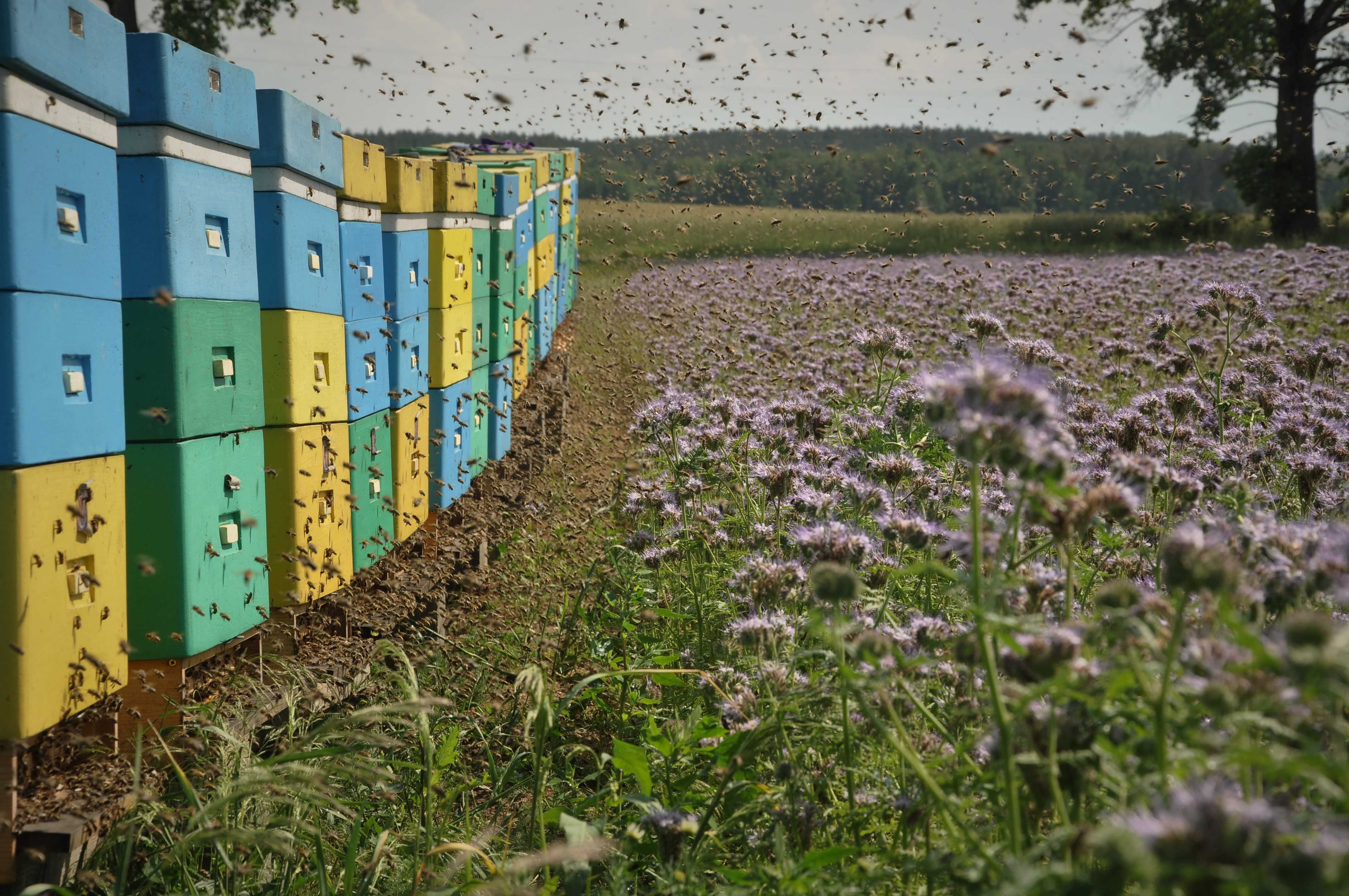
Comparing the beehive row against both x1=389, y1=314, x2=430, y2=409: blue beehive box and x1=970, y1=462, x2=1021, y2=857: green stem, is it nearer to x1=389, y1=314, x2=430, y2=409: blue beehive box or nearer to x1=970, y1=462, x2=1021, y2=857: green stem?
x1=389, y1=314, x2=430, y2=409: blue beehive box

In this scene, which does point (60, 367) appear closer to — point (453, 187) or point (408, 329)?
point (408, 329)

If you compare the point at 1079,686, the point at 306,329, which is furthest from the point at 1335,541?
the point at 306,329

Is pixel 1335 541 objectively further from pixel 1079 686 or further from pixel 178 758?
pixel 178 758

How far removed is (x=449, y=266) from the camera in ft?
21.1

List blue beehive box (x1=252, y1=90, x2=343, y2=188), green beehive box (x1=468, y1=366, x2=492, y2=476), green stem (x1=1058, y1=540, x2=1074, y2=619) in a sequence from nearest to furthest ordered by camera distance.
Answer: green stem (x1=1058, y1=540, x2=1074, y2=619), blue beehive box (x1=252, y1=90, x2=343, y2=188), green beehive box (x1=468, y1=366, x2=492, y2=476)

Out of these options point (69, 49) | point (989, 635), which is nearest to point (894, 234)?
point (69, 49)

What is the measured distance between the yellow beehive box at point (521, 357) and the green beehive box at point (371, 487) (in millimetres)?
3221

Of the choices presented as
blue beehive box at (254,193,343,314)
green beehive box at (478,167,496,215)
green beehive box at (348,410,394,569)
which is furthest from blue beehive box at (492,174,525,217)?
blue beehive box at (254,193,343,314)

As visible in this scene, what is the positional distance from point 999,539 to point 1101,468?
7.80ft

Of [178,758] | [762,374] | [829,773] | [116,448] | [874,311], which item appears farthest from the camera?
[874,311]

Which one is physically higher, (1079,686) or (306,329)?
(306,329)

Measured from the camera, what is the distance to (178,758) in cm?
339

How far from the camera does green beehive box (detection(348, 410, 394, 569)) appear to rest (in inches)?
192

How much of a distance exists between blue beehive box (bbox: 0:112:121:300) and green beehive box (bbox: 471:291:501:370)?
13.1ft
